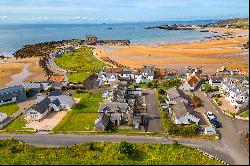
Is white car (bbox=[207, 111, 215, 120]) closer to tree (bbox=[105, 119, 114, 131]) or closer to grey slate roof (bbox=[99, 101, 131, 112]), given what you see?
grey slate roof (bbox=[99, 101, 131, 112])

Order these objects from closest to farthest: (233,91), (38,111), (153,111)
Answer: (38,111), (153,111), (233,91)

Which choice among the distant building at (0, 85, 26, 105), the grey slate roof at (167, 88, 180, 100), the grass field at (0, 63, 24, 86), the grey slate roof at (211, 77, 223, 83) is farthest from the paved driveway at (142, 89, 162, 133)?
the grass field at (0, 63, 24, 86)

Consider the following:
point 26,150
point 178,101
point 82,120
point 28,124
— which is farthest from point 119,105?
point 26,150

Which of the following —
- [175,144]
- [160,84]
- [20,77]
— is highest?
[20,77]

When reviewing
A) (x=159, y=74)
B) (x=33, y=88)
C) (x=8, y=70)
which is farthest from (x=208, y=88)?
(x=8, y=70)

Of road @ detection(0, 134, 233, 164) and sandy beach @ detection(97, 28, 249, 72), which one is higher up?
sandy beach @ detection(97, 28, 249, 72)

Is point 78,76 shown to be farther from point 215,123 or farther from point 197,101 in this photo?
point 215,123

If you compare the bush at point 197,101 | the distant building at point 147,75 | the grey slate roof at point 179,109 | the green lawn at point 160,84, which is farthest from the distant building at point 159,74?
the grey slate roof at point 179,109
